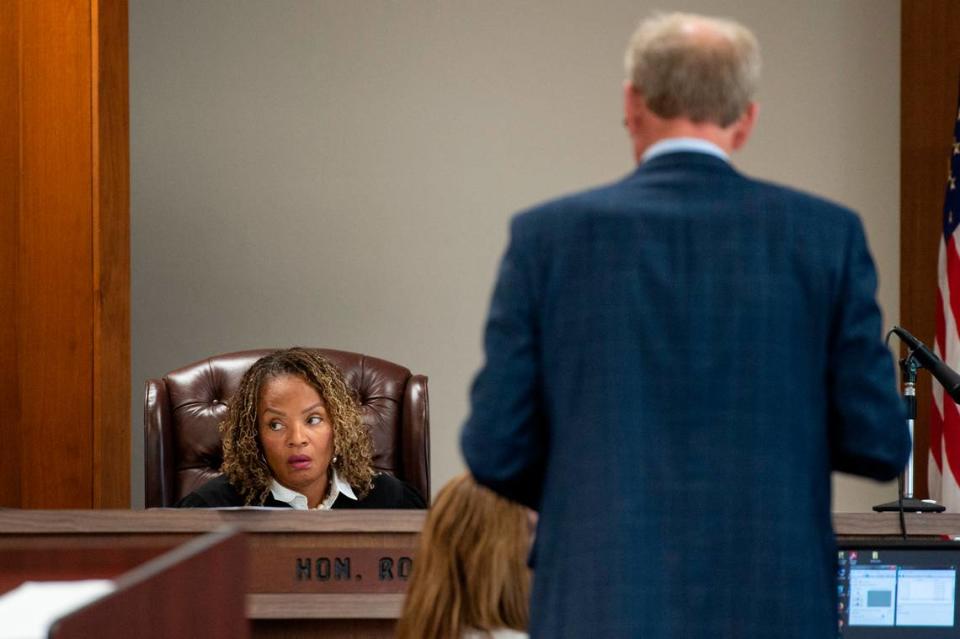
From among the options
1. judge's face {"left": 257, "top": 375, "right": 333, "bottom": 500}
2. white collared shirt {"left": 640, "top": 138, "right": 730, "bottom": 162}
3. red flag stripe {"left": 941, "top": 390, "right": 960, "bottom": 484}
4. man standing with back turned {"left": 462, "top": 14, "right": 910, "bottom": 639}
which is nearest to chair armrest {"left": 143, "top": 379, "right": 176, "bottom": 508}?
judge's face {"left": 257, "top": 375, "right": 333, "bottom": 500}

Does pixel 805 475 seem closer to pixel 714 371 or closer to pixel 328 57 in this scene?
pixel 714 371

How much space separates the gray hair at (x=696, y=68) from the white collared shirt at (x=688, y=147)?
0.03 metres

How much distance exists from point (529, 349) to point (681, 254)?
20 cm

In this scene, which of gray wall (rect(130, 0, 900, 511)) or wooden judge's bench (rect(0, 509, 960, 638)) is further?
gray wall (rect(130, 0, 900, 511))

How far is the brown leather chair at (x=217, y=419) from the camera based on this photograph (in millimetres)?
3572

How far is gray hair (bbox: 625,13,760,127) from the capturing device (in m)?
1.56

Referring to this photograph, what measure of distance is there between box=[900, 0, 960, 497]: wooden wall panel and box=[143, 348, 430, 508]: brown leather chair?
7.15 feet

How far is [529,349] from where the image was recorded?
5.15 ft

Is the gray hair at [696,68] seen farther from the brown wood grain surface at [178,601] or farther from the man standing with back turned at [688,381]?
the brown wood grain surface at [178,601]

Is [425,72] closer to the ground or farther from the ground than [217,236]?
farther from the ground

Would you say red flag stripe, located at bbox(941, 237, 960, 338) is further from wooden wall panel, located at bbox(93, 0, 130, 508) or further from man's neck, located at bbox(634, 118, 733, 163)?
man's neck, located at bbox(634, 118, 733, 163)

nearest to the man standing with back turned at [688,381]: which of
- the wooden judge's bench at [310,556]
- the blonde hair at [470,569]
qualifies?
the blonde hair at [470,569]

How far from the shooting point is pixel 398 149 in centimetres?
526

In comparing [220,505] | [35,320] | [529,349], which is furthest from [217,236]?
[529,349]
